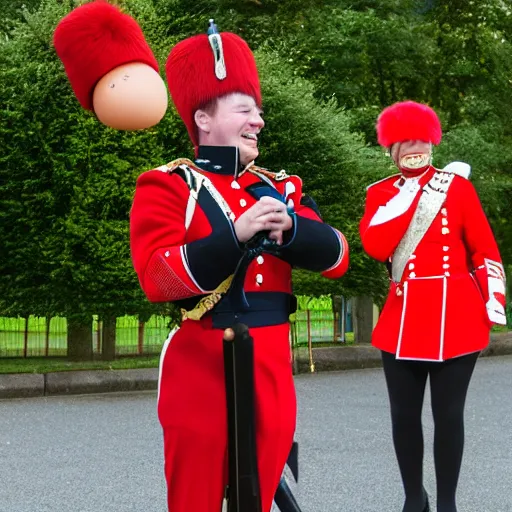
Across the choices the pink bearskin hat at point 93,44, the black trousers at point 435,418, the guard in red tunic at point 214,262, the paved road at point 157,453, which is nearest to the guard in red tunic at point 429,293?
the black trousers at point 435,418

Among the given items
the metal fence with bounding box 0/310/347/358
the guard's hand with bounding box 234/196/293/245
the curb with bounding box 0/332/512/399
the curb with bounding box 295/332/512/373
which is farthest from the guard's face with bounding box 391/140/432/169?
the metal fence with bounding box 0/310/347/358

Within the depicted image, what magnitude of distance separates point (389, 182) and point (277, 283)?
1897 mm

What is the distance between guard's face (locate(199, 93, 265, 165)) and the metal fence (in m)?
12.6

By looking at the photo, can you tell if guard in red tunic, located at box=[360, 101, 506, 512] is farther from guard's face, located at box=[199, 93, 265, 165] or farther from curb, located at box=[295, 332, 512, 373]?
curb, located at box=[295, 332, 512, 373]

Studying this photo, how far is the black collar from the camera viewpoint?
3.38 meters

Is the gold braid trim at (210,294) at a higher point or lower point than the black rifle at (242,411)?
higher

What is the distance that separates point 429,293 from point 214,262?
2006 millimetres

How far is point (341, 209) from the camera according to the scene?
14.3 m

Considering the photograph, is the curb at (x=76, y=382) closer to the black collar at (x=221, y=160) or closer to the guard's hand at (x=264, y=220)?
the black collar at (x=221, y=160)

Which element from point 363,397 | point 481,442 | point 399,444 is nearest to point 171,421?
point 399,444

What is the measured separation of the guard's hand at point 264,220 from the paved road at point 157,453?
3066 mm

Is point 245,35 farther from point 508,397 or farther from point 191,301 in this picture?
point 191,301

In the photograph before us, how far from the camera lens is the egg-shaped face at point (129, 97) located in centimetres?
337

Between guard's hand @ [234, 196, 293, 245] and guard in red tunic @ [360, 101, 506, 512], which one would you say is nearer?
guard's hand @ [234, 196, 293, 245]
